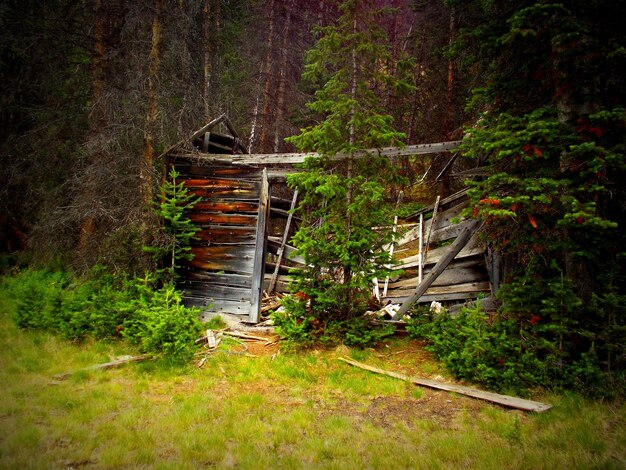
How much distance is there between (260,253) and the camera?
909 centimetres

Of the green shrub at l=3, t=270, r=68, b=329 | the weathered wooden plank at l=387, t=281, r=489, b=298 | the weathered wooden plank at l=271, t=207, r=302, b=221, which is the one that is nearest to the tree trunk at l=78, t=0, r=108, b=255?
the green shrub at l=3, t=270, r=68, b=329

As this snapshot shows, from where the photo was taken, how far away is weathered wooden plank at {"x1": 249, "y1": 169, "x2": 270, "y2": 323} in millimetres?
8898

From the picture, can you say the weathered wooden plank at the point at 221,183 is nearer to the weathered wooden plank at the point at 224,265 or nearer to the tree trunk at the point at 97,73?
the weathered wooden plank at the point at 224,265

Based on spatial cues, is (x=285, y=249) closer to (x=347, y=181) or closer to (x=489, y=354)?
(x=347, y=181)

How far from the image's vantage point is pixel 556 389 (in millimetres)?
4996

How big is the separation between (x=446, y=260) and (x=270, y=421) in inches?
210

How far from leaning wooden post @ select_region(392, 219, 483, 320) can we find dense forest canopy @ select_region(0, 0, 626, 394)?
3.62 feet

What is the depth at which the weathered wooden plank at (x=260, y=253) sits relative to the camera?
8898 millimetres

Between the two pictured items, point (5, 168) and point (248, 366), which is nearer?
point (248, 366)

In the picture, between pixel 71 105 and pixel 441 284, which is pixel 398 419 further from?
pixel 71 105

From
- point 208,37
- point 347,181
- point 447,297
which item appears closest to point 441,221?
point 447,297

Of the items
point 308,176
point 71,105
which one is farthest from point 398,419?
point 71,105

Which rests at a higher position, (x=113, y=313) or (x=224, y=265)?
(x=224, y=265)

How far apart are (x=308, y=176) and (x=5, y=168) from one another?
424 inches
